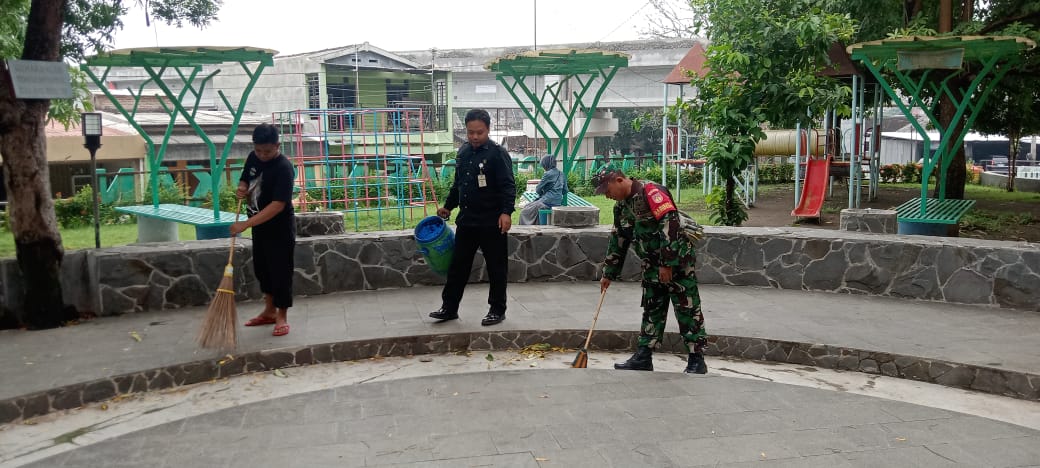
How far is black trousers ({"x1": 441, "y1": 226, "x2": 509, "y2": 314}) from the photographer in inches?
271

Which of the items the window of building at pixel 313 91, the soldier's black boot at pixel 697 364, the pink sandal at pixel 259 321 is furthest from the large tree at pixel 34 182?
the window of building at pixel 313 91

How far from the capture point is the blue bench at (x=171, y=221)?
11211 mm

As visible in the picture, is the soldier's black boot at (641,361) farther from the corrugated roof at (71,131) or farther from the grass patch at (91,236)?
the corrugated roof at (71,131)

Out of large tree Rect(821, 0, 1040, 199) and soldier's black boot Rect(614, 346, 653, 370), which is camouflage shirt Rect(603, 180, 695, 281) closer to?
soldier's black boot Rect(614, 346, 653, 370)

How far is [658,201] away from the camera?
555 cm

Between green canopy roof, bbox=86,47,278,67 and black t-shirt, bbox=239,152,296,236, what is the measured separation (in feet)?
15.0

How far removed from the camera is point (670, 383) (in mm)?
5598

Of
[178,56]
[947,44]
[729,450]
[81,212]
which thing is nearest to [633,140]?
[81,212]

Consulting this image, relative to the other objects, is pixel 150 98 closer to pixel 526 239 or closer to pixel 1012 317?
pixel 526 239

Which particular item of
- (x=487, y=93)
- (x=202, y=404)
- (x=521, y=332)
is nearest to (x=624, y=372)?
(x=521, y=332)

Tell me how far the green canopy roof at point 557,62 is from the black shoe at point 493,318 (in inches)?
210

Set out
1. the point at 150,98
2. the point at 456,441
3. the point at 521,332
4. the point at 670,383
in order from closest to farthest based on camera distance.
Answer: the point at 456,441 → the point at 670,383 → the point at 521,332 → the point at 150,98

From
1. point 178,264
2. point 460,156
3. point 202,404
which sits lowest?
point 202,404

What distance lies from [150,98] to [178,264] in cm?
2831
